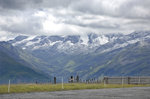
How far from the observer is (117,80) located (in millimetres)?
87812

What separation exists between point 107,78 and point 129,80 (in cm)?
731

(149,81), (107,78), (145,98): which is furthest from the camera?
(107,78)

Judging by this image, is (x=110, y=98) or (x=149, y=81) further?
(x=149, y=81)

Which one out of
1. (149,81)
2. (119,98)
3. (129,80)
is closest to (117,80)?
(129,80)

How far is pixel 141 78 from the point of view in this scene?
85125 millimetres

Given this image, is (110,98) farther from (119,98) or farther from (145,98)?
(145,98)

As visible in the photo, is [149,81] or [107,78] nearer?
[149,81]

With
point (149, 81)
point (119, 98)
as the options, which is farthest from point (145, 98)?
point (149, 81)

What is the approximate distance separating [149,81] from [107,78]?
517 inches

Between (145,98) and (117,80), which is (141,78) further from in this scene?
(145,98)

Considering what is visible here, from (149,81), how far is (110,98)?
55441mm

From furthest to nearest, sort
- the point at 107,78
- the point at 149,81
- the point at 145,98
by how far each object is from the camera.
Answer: the point at 107,78, the point at 149,81, the point at 145,98

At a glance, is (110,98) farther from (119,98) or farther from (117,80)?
(117,80)

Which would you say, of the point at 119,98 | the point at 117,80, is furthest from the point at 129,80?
the point at 119,98
